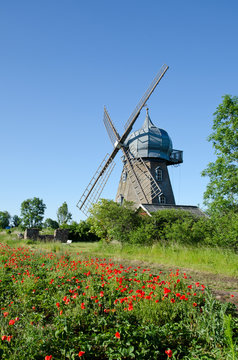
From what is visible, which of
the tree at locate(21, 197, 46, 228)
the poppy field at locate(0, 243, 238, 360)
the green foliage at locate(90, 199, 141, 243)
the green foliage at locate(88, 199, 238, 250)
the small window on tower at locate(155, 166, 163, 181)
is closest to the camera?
the poppy field at locate(0, 243, 238, 360)

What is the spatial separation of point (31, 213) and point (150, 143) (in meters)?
41.5

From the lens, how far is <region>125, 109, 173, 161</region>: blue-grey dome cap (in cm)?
2466

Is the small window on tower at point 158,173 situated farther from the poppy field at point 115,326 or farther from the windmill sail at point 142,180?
the poppy field at point 115,326

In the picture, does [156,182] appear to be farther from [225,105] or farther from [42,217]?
[42,217]

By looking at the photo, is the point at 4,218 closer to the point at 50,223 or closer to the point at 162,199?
the point at 50,223

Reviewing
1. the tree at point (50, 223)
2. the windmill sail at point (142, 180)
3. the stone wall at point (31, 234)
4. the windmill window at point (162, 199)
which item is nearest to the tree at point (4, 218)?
the tree at point (50, 223)

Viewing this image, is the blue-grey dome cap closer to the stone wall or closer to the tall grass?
the stone wall

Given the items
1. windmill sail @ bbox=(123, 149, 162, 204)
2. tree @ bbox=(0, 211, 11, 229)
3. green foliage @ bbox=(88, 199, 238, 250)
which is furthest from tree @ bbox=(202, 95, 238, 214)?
tree @ bbox=(0, 211, 11, 229)

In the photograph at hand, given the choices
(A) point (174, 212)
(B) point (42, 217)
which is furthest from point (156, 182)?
(B) point (42, 217)

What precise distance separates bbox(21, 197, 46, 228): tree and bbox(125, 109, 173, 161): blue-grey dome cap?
39.0 meters

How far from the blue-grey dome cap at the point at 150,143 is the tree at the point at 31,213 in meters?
39.0

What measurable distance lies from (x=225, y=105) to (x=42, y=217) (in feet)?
165

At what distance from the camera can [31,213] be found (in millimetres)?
57594

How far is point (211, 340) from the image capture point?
3.43 metres
